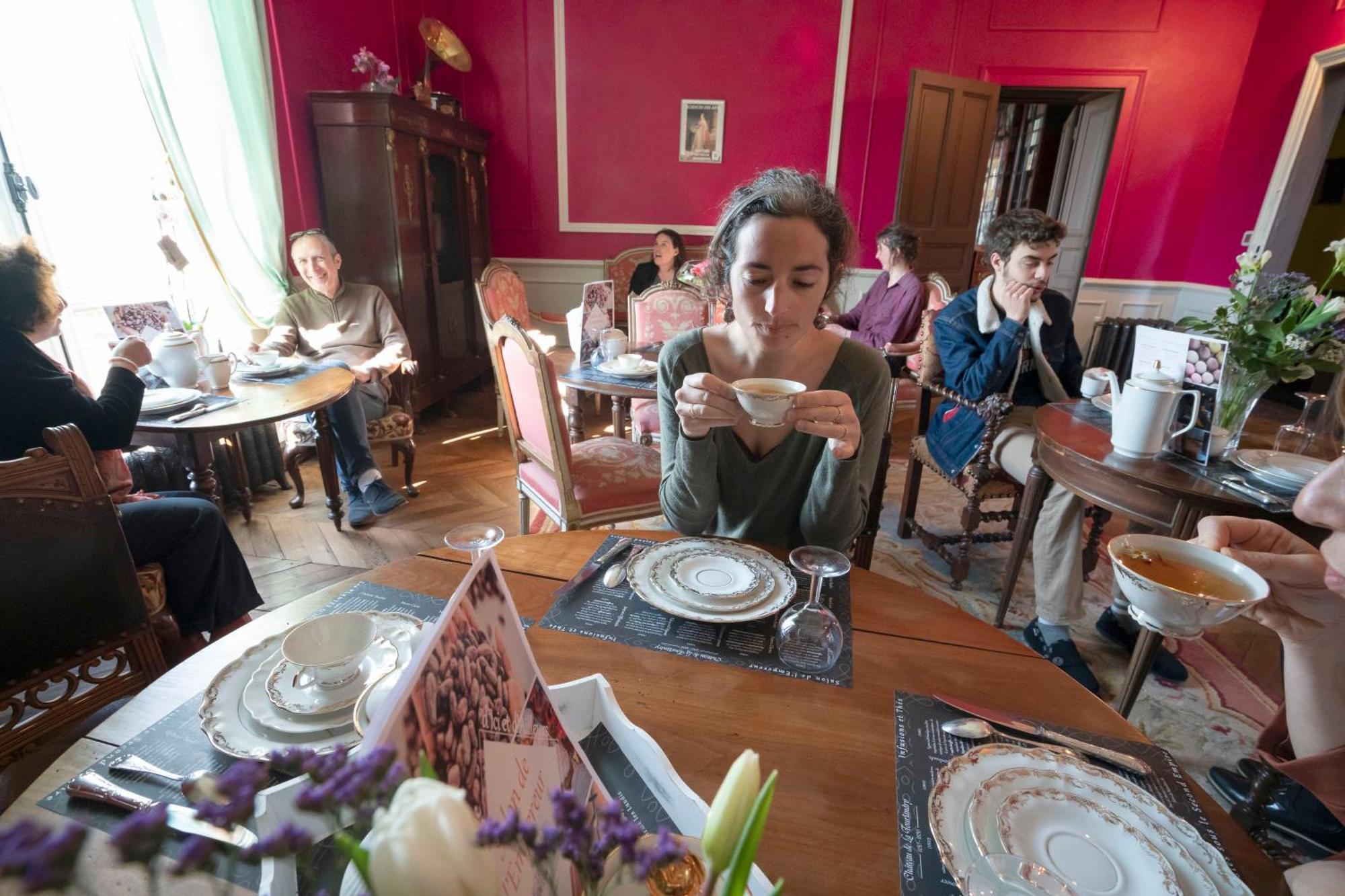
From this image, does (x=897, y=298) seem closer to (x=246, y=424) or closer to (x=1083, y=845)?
(x=246, y=424)

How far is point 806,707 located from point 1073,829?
27cm

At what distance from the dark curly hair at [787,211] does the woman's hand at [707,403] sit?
1.16 feet

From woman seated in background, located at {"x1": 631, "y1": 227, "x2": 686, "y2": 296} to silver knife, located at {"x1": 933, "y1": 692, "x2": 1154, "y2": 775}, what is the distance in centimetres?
407

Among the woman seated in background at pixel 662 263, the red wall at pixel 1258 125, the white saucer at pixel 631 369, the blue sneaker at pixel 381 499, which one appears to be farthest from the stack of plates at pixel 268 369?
the red wall at pixel 1258 125

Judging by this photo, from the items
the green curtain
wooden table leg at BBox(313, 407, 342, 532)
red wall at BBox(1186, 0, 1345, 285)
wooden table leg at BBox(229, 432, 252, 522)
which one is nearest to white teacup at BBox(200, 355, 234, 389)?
wooden table leg at BBox(313, 407, 342, 532)

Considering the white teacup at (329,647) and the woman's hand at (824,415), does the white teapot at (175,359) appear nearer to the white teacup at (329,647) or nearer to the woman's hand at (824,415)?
the white teacup at (329,647)

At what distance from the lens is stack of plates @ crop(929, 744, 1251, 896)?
0.52 m

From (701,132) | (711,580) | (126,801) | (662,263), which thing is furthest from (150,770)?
(701,132)

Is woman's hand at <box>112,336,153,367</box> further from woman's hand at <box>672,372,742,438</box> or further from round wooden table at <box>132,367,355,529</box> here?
woman's hand at <box>672,372,742,438</box>

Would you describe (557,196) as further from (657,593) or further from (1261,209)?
(1261,209)

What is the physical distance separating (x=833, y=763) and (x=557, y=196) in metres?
5.48

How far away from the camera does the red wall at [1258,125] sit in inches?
173

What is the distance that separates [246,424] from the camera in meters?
1.94

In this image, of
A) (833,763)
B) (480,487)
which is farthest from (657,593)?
(480,487)
